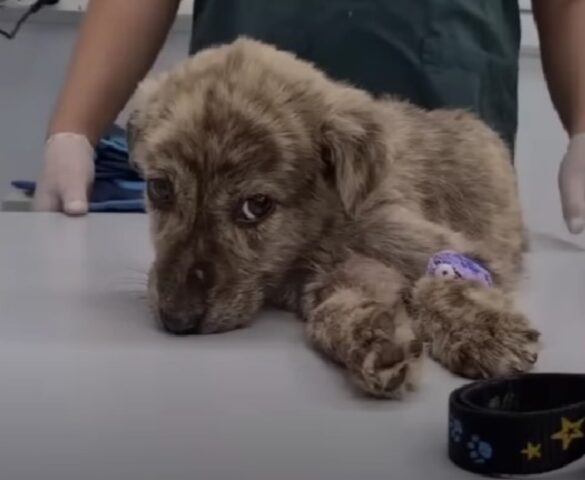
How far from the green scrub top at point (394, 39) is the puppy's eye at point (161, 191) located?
0.55m

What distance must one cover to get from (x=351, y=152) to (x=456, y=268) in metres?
0.14

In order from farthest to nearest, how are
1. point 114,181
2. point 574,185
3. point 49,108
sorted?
point 49,108, point 114,181, point 574,185

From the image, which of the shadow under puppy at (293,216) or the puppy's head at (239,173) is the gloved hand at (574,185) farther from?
the puppy's head at (239,173)

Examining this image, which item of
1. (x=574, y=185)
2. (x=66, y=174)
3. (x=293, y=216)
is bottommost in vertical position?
(x=66, y=174)

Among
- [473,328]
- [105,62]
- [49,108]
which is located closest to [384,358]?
[473,328]

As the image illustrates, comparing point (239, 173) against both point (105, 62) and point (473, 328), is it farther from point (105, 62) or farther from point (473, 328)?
point (105, 62)

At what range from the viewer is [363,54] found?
59.8 inches

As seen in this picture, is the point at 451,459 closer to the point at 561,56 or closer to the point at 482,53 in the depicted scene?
the point at 482,53

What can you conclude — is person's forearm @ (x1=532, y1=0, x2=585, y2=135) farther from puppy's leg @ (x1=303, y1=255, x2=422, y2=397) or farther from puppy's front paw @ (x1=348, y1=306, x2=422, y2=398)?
puppy's front paw @ (x1=348, y1=306, x2=422, y2=398)

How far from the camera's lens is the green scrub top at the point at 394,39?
4.93 ft

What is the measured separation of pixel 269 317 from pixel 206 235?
9 cm

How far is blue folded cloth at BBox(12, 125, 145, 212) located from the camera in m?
1.62

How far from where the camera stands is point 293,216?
3.31ft

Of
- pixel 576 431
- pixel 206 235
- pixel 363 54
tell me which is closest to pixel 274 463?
pixel 576 431
